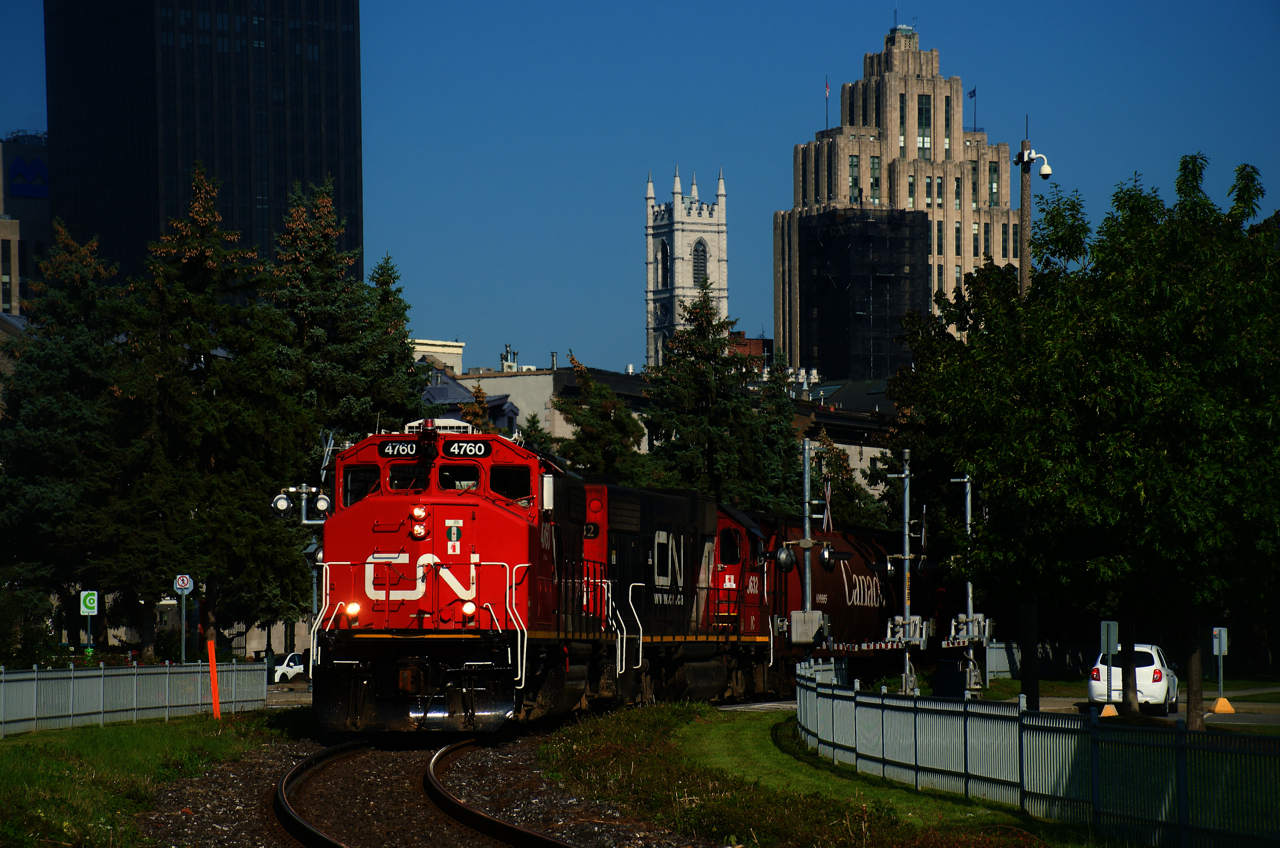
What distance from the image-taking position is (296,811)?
712 inches

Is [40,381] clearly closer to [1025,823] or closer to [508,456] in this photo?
[508,456]

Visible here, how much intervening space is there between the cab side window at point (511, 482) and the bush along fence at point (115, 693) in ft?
29.7

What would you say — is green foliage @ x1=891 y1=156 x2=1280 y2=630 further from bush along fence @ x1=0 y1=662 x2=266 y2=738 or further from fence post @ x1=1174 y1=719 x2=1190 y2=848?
bush along fence @ x1=0 y1=662 x2=266 y2=738

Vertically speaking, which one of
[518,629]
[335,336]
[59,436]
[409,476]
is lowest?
[518,629]

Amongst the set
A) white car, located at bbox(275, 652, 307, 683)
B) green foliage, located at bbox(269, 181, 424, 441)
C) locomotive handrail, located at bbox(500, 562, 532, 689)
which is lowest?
white car, located at bbox(275, 652, 307, 683)

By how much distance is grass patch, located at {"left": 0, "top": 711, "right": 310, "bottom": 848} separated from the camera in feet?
53.3

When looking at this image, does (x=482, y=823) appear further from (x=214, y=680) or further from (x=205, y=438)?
(x=205, y=438)

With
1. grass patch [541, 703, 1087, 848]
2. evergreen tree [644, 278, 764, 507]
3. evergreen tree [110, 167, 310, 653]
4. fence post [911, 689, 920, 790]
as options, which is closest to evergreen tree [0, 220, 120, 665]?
evergreen tree [110, 167, 310, 653]

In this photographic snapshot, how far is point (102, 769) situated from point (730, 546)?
15.6 metres

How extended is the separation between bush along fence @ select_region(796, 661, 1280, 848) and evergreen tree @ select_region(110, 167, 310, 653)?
3235 centimetres

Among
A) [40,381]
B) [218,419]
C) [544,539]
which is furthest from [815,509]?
[544,539]

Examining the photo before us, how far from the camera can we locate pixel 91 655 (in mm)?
50062

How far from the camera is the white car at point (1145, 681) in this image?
38438 mm

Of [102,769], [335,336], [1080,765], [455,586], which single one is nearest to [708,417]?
[335,336]
